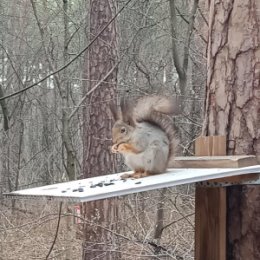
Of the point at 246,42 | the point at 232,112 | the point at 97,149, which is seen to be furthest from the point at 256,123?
the point at 97,149

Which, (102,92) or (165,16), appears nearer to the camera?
(102,92)

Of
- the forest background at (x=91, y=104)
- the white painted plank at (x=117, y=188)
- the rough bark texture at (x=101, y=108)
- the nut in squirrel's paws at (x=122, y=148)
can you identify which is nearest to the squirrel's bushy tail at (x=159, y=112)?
the nut in squirrel's paws at (x=122, y=148)

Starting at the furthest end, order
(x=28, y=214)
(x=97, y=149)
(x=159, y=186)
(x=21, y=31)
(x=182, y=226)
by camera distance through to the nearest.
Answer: (x=21, y=31) → (x=28, y=214) → (x=97, y=149) → (x=182, y=226) → (x=159, y=186)

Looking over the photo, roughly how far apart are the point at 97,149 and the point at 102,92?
602 mm

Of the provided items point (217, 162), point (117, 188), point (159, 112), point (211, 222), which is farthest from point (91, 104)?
point (117, 188)

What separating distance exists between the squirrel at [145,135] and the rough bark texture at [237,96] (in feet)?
0.58

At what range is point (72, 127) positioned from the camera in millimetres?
12055

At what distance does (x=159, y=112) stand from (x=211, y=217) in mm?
418

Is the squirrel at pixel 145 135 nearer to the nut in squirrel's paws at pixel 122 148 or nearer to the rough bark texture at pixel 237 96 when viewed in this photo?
the nut in squirrel's paws at pixel 122 148

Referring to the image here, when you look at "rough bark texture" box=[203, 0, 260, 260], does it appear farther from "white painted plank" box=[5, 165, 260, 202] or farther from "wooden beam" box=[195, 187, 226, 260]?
"white painted plank" box=[5, 165, 260, 202]

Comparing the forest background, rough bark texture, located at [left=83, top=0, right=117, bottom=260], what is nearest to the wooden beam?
the forest background

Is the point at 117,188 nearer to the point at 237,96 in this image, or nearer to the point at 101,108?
the point at 237,96

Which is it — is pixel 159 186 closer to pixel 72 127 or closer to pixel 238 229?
pixel 238 229

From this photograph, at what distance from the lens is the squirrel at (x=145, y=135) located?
2.15m
